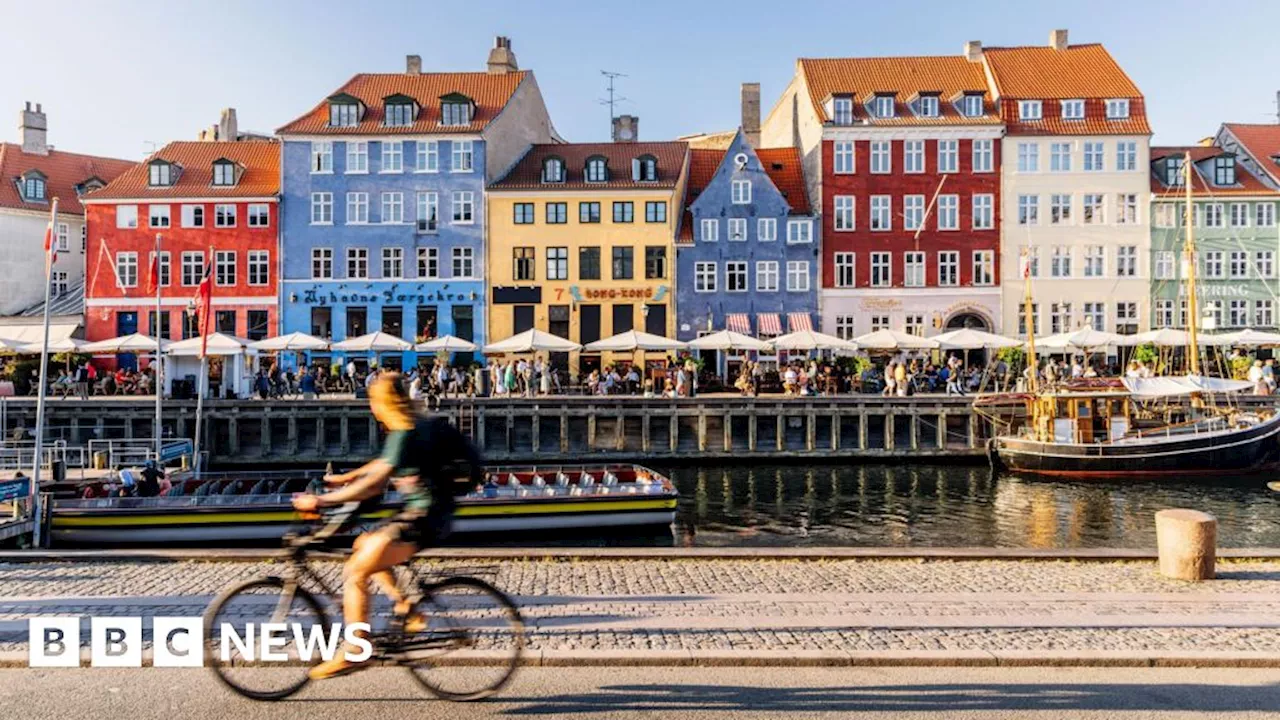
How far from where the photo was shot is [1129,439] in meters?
31.1

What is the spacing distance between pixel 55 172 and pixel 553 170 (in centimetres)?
2814

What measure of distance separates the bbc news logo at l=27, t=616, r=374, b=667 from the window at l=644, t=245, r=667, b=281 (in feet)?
127

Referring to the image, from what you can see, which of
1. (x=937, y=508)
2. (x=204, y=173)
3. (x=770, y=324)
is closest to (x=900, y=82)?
(x=770, y=324)

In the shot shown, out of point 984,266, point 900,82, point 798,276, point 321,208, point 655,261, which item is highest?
point 900,82

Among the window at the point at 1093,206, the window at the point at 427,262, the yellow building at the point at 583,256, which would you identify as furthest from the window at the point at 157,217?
the window at the point at 1093,206

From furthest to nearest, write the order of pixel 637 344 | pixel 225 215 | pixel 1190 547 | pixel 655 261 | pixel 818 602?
pixel 225 215 < pixel 655 261 < pixel 637 344 < pixel 1190 547 < pixel 818 602

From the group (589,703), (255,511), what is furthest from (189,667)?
(255,511)

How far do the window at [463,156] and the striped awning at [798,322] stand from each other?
15.8m

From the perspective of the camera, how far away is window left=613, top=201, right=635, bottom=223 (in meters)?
46.8

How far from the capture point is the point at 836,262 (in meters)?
47.1

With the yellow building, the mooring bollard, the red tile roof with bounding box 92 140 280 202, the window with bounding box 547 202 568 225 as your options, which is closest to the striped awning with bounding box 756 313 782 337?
the yellow building

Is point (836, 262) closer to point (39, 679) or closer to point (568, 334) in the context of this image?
point (568, 334)

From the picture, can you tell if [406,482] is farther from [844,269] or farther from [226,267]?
[226,267]

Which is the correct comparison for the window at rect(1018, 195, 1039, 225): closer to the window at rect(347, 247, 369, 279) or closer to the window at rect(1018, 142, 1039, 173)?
the window at rect(1018, 142, 1039, 173)
